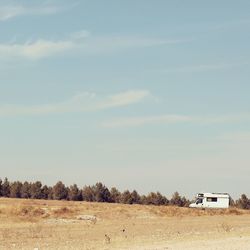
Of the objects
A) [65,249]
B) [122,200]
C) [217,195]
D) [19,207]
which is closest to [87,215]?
[19,207]

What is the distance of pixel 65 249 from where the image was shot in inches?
1057

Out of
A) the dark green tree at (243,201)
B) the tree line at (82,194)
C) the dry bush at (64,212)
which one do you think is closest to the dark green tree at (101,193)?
the tree line at (82,194)

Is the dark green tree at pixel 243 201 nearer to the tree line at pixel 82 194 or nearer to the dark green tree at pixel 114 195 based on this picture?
the tree line at pixel 82 194

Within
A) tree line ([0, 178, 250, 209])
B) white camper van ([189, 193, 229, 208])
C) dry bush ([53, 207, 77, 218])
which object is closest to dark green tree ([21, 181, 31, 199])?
tree line ([0, 178, 250, 209])

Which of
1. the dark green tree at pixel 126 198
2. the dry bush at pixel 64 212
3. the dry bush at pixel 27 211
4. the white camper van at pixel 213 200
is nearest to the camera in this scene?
the dry bush at pixel 27 211

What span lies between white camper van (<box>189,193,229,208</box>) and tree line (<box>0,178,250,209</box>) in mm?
30859

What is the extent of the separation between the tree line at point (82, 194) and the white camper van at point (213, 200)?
101 ft

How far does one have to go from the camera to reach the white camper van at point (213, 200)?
95.8 metres

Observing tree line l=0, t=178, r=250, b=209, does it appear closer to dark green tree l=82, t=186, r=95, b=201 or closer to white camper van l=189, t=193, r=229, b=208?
dark green tree l=82, t=186, r=95, b=201

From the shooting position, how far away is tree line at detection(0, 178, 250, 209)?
419 feet

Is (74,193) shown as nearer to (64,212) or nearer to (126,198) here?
(126,198)

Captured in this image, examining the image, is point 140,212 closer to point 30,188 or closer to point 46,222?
point 46,222

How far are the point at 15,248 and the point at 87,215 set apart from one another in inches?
1548

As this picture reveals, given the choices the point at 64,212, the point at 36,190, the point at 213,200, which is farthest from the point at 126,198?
the point at 64,212
